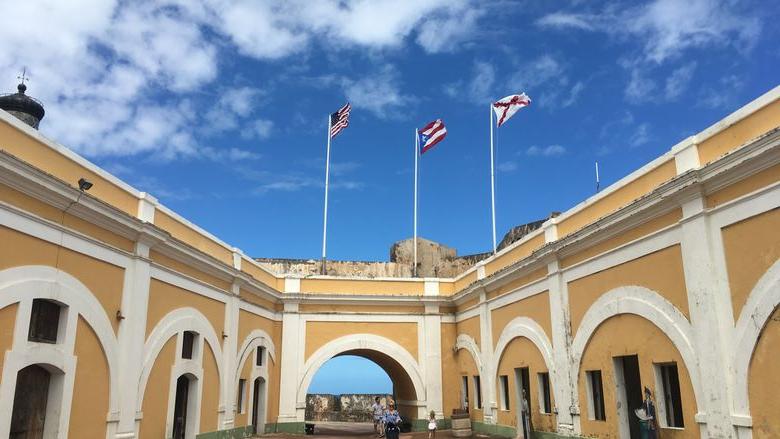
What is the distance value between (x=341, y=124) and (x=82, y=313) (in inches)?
516

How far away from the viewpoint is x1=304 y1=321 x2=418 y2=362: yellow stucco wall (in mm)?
19344

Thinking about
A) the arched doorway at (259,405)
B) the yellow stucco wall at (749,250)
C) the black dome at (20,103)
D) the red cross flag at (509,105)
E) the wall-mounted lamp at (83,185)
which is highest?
the red cross flag at (509,105)

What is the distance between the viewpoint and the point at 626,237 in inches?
421

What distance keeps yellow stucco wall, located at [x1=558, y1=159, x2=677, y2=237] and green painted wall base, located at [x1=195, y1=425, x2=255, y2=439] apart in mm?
9055

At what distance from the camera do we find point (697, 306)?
8727mm

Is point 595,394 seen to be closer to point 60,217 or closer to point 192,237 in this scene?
point 192,237

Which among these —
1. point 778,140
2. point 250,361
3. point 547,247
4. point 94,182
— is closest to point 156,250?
point 94,182

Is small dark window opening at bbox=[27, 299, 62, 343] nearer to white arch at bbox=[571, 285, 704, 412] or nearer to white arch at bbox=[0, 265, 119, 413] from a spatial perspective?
white arch at bbox=[0, 265, 119, 413]

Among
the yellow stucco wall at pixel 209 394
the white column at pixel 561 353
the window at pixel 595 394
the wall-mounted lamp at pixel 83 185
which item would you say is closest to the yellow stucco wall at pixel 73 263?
the wall-mounted lamp at pixel 83 185

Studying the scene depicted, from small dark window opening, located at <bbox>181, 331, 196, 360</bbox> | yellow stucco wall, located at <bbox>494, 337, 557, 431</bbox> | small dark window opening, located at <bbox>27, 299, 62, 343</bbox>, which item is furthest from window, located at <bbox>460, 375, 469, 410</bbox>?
small dark window opening, located at <bbox>27, 299, 62, 343</bbox>

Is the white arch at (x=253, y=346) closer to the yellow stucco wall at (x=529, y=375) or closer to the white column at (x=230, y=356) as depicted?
the white column at (x=230, y=356)

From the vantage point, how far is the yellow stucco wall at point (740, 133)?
786 centimetres

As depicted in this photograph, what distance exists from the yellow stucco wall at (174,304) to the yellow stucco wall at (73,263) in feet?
3.49

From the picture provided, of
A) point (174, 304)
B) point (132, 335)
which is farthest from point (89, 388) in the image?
point (174, 304)
